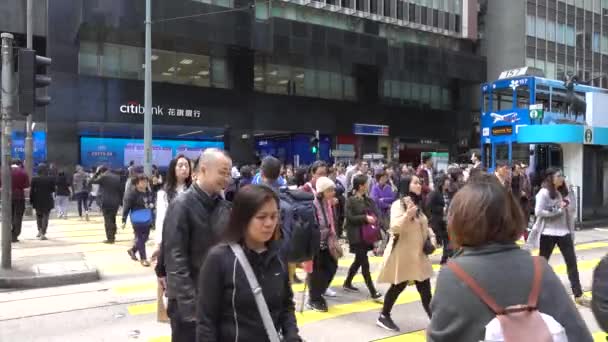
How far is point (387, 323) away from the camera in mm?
6023

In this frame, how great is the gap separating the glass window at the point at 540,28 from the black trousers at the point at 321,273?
45.0 meters

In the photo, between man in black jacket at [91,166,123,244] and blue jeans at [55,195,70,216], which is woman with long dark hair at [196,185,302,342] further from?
blue jeans at [55,195,70,216]

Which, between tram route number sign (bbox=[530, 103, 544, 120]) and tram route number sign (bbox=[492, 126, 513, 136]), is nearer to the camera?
tram route number sign (bbox=[530, 103, 544, 120])

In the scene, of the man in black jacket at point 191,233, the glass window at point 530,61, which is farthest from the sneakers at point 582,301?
the glass window at point 530,61

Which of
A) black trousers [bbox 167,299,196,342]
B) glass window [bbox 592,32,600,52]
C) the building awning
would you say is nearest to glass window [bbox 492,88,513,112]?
the building awning

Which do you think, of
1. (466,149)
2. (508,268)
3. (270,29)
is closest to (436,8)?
(466,149)

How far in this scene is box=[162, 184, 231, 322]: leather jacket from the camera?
10.9 ft

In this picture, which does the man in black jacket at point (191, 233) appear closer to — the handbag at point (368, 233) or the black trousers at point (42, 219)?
the handbag at point (368, 233)

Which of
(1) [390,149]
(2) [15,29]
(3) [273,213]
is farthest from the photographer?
(1) [390,149]

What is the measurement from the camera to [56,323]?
6387 millimetres

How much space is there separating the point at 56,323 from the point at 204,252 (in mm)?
3866

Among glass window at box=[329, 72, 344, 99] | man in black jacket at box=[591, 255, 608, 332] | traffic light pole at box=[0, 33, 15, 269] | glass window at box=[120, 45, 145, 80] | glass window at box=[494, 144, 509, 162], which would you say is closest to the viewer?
man in black jacket at box=[591, 255, 608, 332]

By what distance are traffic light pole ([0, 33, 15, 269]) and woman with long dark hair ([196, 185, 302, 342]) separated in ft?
23.6

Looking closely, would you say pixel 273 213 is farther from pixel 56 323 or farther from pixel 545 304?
pixel 56 323
